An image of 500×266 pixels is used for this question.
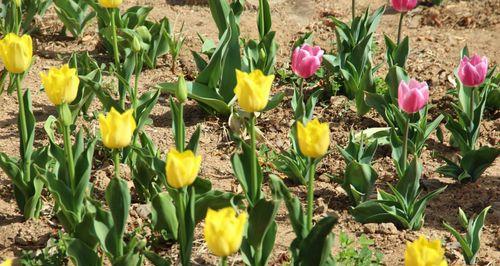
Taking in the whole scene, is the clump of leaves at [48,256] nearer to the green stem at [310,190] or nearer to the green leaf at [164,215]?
the green leaf at [164,215]

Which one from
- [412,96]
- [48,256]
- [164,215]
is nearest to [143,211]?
[164,215]

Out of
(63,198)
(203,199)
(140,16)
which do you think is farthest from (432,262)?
(140,16)

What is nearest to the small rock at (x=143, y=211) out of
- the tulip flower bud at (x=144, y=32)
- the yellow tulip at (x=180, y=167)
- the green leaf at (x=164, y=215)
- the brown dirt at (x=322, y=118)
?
the brown dirt at (x=322, y=118)

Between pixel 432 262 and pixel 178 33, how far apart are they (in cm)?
312

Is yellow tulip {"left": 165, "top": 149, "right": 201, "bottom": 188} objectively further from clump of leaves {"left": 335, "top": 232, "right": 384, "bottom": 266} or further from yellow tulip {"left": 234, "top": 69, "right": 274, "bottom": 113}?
clump of leaves {"left": 335, "top": 232, "right": 384, "bottom": 266}

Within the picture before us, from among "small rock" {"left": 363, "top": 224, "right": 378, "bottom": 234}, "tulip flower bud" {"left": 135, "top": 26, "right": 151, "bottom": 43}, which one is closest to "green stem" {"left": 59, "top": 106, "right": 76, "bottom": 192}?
"small rock" {"left": 363, "top": 224, "right": 378, "bottom": 234}

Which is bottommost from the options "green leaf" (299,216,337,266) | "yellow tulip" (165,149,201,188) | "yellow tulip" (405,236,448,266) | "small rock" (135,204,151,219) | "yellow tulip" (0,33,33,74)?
"small rock" (135,204,151,219)

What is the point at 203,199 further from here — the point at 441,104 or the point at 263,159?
the point at 441,104

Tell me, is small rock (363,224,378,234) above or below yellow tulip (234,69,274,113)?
below

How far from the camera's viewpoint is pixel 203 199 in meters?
3.30

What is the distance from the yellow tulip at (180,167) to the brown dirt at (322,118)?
815 millimetres

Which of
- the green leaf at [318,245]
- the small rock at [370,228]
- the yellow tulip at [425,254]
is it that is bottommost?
the small rock at [370,228]

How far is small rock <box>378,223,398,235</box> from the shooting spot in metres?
3.59

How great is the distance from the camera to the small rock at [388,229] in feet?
11.8
